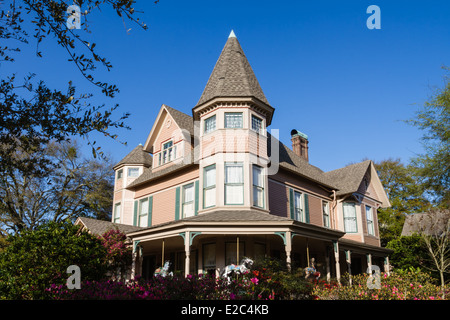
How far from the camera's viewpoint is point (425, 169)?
19.9 m

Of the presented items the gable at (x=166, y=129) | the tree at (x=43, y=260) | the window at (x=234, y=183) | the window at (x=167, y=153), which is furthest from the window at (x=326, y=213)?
the tree at (x=43, y=260)

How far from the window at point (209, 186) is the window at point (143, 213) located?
562cm

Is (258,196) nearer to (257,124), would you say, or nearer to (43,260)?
(257,124)

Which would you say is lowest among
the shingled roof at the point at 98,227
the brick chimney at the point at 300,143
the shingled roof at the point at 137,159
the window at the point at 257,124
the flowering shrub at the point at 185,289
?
the flowering shrub at the point at 185,289

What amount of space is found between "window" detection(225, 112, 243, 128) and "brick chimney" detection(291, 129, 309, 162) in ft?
36.2

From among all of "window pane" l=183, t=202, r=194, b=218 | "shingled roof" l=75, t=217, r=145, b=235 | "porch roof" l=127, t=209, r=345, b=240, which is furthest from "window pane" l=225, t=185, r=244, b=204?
"shingled roof" l=75, t=217, r=145, b=235

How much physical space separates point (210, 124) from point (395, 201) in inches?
1041

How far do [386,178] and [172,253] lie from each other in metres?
31.4

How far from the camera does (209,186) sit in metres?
16.8

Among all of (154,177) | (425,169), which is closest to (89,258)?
(154,177)

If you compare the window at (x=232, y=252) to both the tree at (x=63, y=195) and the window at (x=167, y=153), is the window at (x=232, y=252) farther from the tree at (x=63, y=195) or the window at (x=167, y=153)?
the tree at (x=63, y=195)

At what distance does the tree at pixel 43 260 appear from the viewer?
1277 centimetres

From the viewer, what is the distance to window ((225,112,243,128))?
56.5 ft

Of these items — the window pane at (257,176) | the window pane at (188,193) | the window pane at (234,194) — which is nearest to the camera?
the window pane at (234,194)
